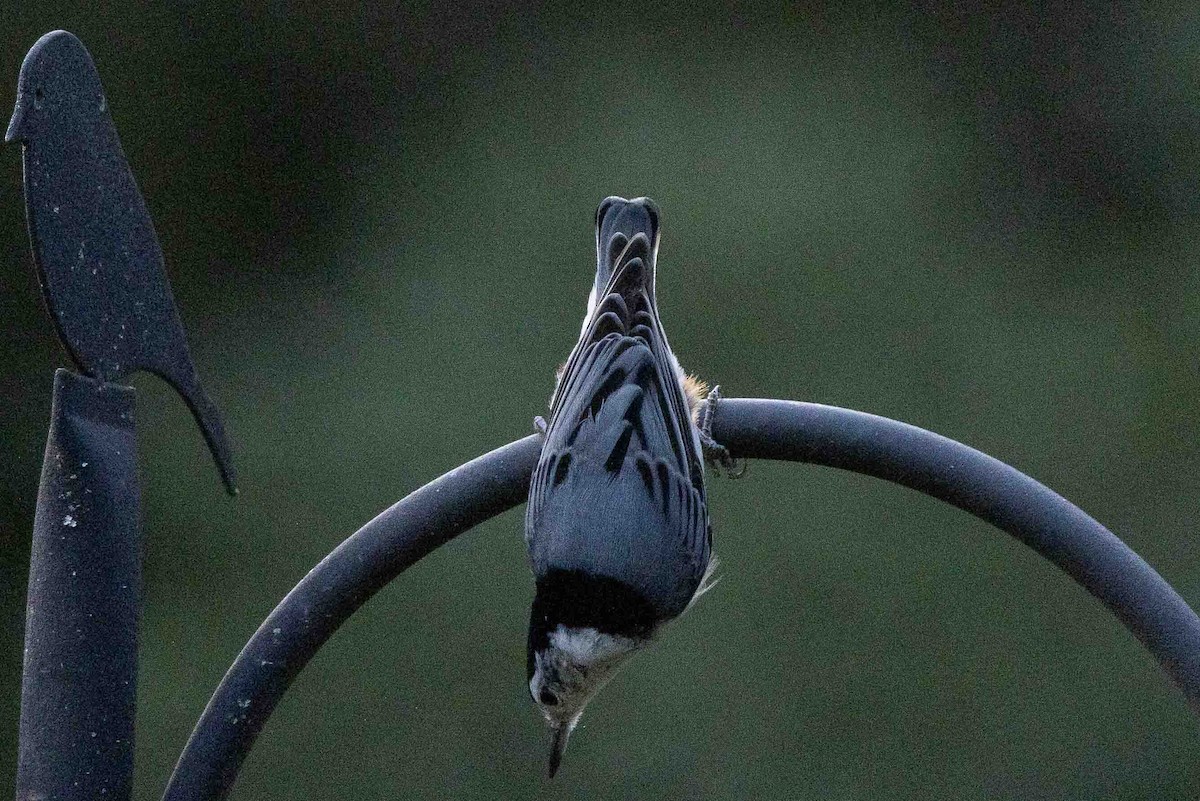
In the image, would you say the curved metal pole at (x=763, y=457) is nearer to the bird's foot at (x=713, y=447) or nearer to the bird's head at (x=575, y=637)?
the bird's foot at (x=713, y=447)

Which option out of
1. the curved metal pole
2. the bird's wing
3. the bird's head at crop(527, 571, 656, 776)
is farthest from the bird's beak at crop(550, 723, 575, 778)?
the curved metal pole

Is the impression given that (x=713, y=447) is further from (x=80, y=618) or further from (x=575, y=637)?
(x=80, y=618)

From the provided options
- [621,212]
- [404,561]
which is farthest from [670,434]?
[404,561]

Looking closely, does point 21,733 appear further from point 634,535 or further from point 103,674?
point 634,535

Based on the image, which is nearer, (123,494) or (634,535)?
(123,494)

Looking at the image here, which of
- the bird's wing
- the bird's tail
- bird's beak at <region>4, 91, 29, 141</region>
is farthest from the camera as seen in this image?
the bird's tail

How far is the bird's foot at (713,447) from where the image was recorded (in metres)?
1.17

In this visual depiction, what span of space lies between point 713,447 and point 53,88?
0.70 m

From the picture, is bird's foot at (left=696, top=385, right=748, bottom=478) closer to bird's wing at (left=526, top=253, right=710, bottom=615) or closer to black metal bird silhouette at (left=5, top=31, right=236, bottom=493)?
bird's wing at (left=526, top=253, right=710, bottom=615)

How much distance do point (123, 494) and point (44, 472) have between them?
5cm

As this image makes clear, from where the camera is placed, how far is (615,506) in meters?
1.58

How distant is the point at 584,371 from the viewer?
5.39 ft

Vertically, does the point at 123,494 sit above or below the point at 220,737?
above

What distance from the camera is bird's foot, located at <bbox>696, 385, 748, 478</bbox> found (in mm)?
1168
